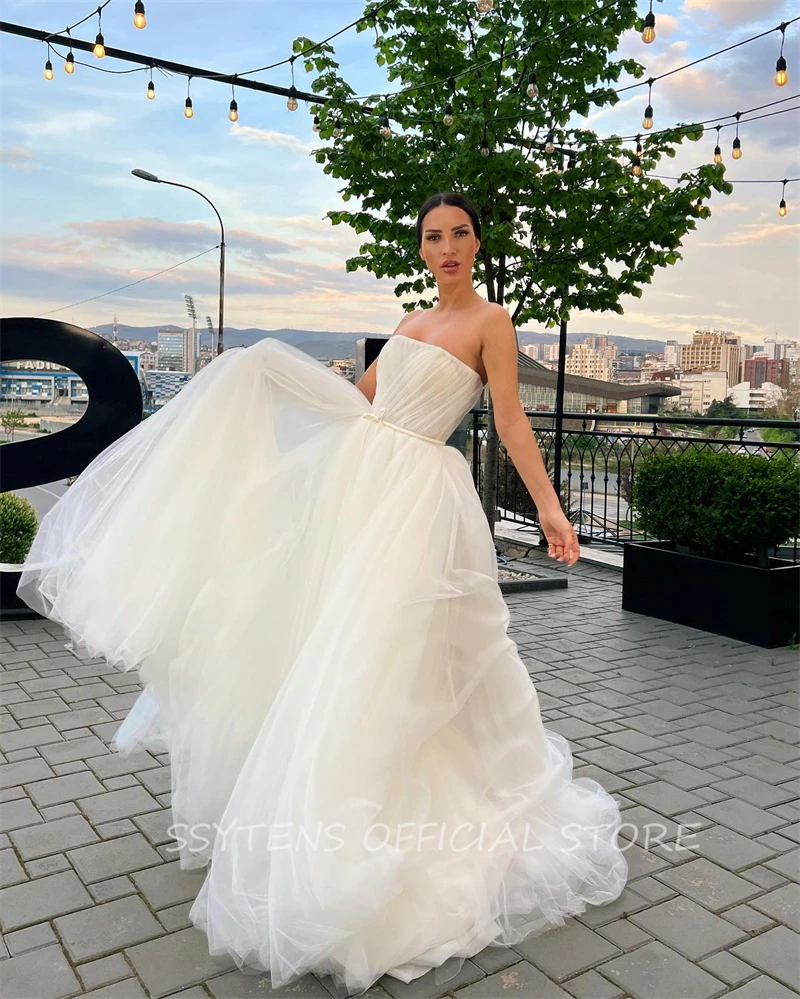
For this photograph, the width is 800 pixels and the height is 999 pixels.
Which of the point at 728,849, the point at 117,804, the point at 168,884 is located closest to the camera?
the point at 168,884

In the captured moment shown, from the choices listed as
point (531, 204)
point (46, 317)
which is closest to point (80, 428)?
point (46, 317)

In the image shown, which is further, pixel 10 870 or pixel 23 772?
pixel 23 772

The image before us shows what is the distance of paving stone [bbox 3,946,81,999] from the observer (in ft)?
7.09

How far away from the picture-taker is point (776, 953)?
2355 mm

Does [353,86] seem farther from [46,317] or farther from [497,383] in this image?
[497,383]

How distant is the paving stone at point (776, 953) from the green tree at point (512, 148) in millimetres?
5334

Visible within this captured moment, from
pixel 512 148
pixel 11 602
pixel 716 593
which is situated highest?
pixel 512 148

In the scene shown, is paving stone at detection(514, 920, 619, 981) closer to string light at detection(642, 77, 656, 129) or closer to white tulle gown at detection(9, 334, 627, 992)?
white tulle gown at detection(9, 334, 627, 992)

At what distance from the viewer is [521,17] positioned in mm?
6672

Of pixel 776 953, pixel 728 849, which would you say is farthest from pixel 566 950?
pixel 728 849

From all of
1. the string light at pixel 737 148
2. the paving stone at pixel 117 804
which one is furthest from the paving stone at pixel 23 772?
the string light at pixel 737 148

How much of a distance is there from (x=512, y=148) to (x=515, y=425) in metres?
4.65

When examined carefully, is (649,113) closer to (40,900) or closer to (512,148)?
(512,148)

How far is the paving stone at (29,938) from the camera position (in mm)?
2348
